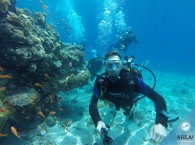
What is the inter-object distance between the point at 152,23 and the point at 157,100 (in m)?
143

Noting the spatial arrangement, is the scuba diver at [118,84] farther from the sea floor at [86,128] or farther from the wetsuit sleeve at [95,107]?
the sea floor at [86,128]

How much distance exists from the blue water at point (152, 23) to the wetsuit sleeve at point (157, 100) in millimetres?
49531

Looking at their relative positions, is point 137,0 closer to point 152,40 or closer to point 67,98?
point 152,40

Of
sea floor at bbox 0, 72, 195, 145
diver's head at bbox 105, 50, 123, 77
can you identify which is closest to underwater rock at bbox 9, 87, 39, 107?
sea floor at bbox 0, 72, 195, 145

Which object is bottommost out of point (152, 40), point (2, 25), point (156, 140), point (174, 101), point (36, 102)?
point (156, 140)

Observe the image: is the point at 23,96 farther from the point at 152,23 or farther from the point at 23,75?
the point at 152,23

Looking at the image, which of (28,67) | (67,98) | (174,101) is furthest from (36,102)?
(174,101)

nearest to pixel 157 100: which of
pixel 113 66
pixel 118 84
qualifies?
pixel 118 84

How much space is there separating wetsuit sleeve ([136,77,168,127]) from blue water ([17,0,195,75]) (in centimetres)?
4953

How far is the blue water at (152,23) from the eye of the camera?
240 feet

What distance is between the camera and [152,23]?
139250mm

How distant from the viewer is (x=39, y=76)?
8.16 m

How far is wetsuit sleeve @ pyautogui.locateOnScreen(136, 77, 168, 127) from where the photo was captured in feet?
14.2

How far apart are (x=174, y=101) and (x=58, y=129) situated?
26.2 feet
